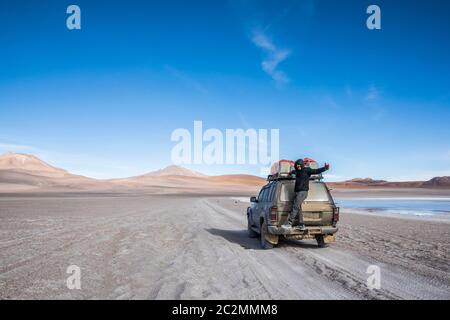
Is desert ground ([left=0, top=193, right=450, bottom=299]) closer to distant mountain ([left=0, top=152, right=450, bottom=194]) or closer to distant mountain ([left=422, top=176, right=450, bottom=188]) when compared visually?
distant mountain ([left=0, top=152, right=450, bottom=194])

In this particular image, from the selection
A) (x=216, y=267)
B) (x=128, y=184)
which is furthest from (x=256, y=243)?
(x=128, y=184)

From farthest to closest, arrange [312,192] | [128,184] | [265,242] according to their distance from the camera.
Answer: [128,184] → [265,242] → [312,192]

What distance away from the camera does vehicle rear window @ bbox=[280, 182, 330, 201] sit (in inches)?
397

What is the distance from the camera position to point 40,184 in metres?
125

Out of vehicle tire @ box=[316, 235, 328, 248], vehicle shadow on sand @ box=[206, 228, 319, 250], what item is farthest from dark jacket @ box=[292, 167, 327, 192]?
vehicle shadow on sand @ box=[206, 228, 319, 250]

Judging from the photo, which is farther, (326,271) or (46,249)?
(46,249)

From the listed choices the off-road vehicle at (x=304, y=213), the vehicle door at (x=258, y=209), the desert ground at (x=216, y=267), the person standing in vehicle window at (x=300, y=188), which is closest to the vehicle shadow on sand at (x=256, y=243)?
the desert ground at (x=216, y=267)

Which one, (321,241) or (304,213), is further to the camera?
(321,241)

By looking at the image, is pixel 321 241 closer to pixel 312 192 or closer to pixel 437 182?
pixel 312 192

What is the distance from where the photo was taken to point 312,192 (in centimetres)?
1012
